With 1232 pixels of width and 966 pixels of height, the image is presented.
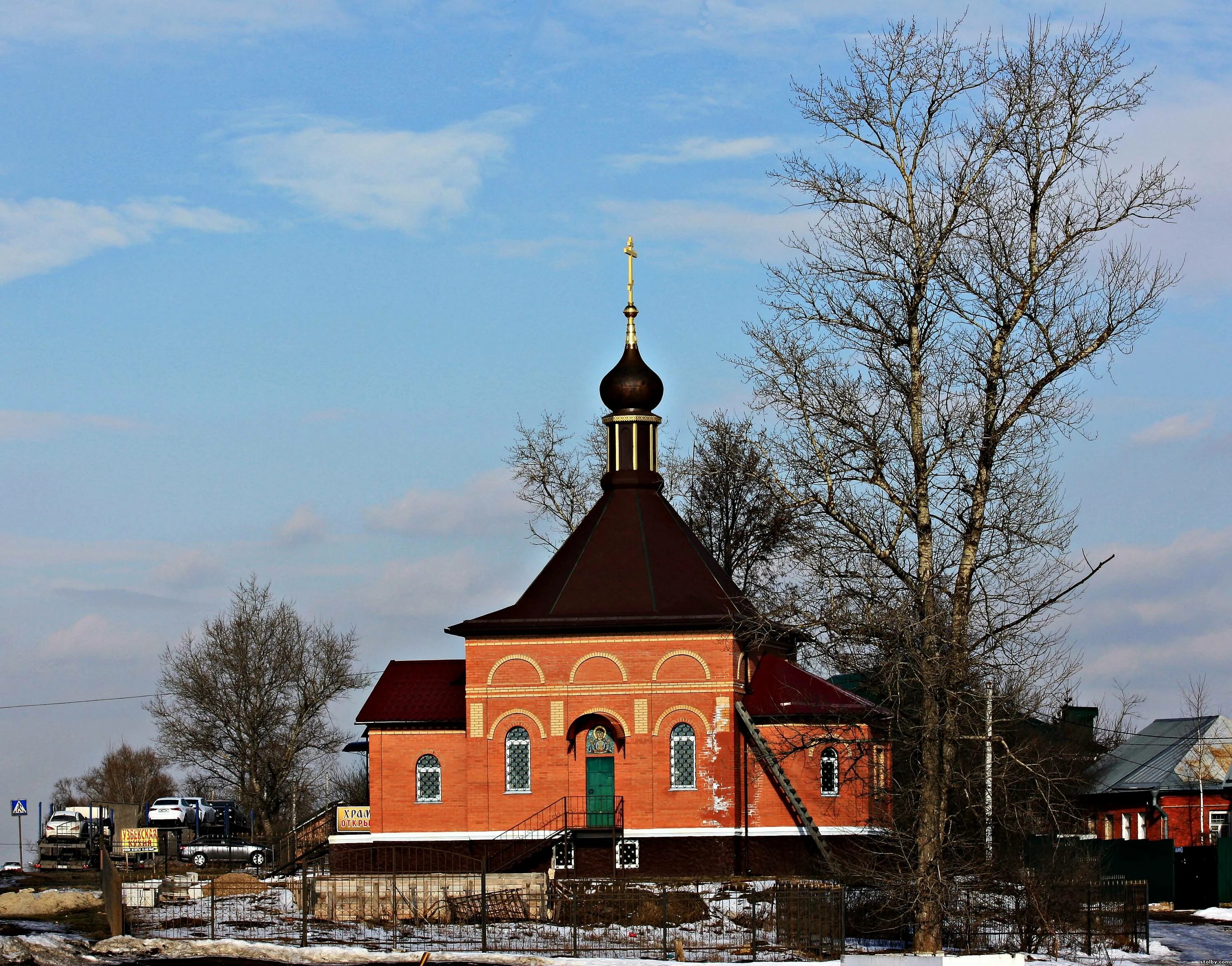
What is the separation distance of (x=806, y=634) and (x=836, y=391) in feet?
13.1

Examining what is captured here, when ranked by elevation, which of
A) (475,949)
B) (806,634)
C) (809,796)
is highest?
(806,634)

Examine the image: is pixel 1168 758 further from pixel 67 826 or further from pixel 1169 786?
pixel 67 826

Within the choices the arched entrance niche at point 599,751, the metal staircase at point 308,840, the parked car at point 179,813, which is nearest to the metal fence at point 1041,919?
the arched entrance niche at point 599,751

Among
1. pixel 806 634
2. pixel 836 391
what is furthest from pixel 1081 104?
pixel 806 634

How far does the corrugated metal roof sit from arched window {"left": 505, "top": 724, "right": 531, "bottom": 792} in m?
18.5

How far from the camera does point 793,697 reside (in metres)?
33.1

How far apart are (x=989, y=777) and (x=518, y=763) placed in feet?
37.4

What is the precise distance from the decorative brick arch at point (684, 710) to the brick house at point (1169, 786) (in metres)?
15.7

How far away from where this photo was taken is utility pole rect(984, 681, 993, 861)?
2431cm

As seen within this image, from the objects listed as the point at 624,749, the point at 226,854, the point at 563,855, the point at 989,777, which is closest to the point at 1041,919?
the point at 989,777

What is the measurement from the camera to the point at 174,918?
86.0 ft

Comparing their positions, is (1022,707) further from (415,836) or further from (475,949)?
(415,836)

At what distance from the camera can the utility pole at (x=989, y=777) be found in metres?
24.3

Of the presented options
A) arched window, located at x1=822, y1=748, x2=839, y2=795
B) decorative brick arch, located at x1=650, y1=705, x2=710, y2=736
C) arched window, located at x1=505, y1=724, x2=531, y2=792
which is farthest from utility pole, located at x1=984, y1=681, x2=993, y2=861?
arched window, located at x1=505, y1=724, x2=531, y2=792
